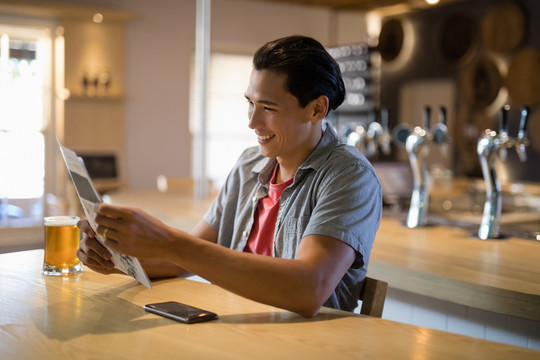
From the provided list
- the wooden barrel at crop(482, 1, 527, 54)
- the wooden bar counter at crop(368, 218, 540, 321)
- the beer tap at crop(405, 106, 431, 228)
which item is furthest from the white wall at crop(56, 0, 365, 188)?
the wooden bar counter at crop(368, 218, 540, 321)

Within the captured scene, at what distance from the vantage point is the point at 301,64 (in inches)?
58.7

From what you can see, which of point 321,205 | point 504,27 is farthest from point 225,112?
point 321,205

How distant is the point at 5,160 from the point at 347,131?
388 cm

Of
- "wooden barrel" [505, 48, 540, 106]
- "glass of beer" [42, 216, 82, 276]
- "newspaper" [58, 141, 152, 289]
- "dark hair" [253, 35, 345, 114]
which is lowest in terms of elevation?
"glass of beer" [42, 216, 82, 276]

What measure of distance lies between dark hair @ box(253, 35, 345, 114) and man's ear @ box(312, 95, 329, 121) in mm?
12

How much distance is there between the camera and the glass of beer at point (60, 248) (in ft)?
4.84

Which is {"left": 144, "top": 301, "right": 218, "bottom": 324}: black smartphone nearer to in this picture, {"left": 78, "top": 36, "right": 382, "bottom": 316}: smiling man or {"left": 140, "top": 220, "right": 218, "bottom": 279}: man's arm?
{"left": 78, "top": 36, "right": 382, "bottom": 316}: smiling man

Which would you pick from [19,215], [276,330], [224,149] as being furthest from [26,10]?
[276,330]

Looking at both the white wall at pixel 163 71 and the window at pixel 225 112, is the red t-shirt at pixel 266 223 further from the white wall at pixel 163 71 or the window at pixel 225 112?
the window at pixel 225 112

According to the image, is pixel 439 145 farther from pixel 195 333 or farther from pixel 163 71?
pixel 163 71

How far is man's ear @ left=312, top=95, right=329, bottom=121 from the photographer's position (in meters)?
1.55

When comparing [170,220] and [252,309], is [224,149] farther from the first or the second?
[252,309]

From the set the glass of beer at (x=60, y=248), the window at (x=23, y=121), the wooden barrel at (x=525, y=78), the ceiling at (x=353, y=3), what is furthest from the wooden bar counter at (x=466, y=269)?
the window at (x=23, y=121)

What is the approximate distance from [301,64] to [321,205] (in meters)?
0.35
